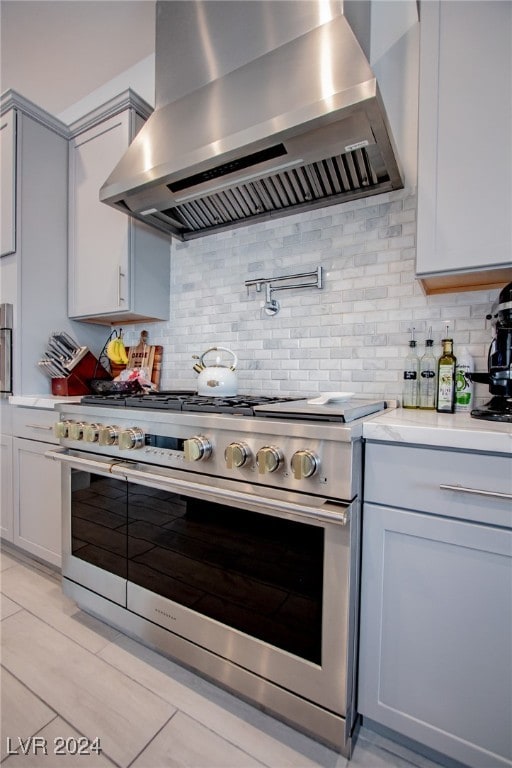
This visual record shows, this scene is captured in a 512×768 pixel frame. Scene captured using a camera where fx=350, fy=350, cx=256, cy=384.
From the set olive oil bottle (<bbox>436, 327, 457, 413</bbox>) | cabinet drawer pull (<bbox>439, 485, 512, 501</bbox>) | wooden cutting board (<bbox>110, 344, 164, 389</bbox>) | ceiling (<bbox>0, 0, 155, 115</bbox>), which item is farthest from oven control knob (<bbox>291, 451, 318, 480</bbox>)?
A: ceiling (<bbox>0, 0, 155, 115</bbox>)

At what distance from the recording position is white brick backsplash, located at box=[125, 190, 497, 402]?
4.92 ft

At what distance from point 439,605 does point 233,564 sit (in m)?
0.59

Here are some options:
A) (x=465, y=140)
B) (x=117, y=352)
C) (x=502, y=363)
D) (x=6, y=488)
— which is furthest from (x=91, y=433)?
(x=465, y=140)

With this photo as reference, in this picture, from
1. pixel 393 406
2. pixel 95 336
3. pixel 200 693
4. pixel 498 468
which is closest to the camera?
pixel 498 468

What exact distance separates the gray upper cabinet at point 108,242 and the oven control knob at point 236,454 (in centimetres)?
134

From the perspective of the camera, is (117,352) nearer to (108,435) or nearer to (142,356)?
(142,356)

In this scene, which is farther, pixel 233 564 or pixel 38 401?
pixel 38 401

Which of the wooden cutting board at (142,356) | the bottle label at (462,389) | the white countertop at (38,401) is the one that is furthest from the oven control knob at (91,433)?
the bottle label at (462,389)

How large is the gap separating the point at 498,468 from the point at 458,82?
3.90 ft

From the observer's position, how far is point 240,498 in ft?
3.41

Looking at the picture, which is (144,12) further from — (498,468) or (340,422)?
(498,468)

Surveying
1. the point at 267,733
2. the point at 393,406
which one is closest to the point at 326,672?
the point at 267,733

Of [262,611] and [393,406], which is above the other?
[393,406]

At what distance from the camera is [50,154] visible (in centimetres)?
219
